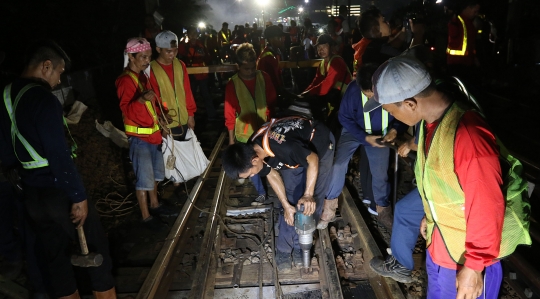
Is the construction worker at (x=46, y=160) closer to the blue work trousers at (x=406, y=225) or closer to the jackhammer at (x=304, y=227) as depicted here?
the jackhammer at (x=304, y=227)

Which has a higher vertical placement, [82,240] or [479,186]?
[479,186]

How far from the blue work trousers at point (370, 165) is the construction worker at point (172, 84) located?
224 centimetres

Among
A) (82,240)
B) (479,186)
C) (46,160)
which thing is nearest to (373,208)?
(479,186)

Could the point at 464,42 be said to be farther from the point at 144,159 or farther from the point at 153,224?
the point at 153,224

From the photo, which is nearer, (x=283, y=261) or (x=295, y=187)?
(x=283, y=261)

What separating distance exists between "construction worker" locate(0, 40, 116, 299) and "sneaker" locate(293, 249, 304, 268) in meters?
2.00

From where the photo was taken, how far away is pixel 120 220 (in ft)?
17.0

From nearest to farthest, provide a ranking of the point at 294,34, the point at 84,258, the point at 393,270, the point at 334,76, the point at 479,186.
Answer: the point at 479,186 → the point at 84,258 → the point at 393,270 → the point at 334,76 → the point at 294,34

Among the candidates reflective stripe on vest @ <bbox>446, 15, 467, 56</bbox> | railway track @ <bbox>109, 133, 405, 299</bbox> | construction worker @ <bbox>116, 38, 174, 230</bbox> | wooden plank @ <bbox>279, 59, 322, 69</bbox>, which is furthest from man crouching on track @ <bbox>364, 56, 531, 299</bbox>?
wooden plank @ <bbox>279, 59, 322, 69</bbox>

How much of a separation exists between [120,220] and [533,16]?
13.1 m

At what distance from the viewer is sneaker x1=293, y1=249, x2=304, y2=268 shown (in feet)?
12.5

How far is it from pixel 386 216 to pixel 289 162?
5.57 ft

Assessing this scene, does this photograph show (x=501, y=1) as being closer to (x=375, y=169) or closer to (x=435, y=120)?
(x=375, y=169)

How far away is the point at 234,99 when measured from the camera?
495 cm
